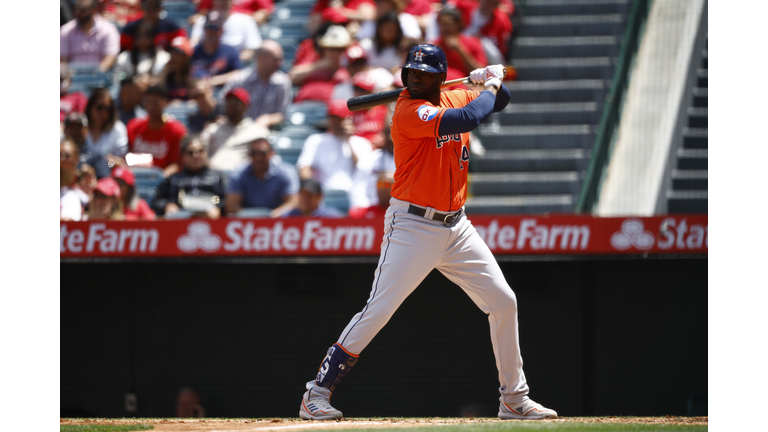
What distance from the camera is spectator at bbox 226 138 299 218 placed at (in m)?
6.92

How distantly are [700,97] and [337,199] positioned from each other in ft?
11.2

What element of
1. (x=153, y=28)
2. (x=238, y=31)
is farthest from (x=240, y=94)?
(x=153, y=28)

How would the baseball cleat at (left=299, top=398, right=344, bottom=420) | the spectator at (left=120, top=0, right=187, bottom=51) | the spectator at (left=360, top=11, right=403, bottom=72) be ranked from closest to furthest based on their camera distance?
the baseball cleat at (left=299, top=398, right=344, bottom=420), the spectator at (left=360, top=11, right=403, bottom=72), the spectator at (left=120, top=0, right=187, bottom=51)

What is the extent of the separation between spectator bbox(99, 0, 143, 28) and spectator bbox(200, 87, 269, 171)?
3.12 metres

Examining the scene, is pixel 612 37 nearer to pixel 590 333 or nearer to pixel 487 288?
pixel 590 333

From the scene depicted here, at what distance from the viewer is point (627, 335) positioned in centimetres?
599

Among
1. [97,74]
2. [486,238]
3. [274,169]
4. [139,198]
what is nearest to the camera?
[486,238]

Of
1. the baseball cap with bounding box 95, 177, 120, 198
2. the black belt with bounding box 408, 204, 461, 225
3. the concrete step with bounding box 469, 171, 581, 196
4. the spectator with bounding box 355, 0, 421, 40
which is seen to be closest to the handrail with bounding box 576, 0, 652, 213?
the concrete step with bounding box 469, 171, 581, 196

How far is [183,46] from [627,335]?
545 cm

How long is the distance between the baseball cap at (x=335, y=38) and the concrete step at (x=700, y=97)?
3.26 m

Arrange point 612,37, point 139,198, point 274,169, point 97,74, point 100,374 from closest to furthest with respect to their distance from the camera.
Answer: point 100,374, point 274,169, point 139,198, point 612,37, point 97,74

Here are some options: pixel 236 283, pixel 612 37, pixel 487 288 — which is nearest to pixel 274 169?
pixel 236 283

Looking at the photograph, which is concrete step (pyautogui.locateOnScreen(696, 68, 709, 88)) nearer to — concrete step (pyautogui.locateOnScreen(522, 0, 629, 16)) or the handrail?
the handrail

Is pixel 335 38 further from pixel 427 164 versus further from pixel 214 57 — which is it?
pixel 427 164
